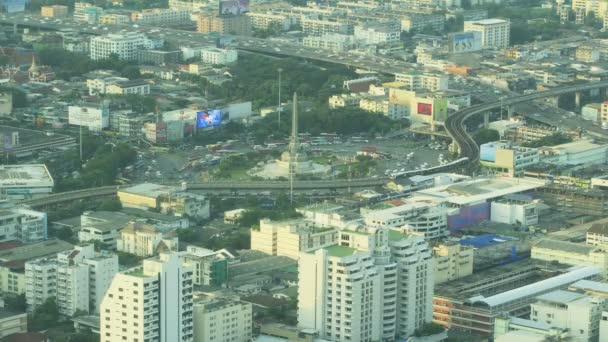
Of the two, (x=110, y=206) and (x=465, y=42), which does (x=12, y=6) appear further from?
(x=110, y=206)

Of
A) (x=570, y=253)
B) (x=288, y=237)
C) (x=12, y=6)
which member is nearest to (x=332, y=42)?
(x=12, y=6)

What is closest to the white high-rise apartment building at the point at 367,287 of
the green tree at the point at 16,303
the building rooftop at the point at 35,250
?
the green tree at the point at 16,303

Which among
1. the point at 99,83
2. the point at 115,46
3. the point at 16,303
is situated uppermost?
the point at 115,46

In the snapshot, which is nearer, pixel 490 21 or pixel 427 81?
pixel 427 81

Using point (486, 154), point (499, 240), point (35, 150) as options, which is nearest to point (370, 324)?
point (499, 240)

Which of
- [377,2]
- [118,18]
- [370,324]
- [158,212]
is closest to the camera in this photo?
[370,324]

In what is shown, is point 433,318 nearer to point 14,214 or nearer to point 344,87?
point 14,214
